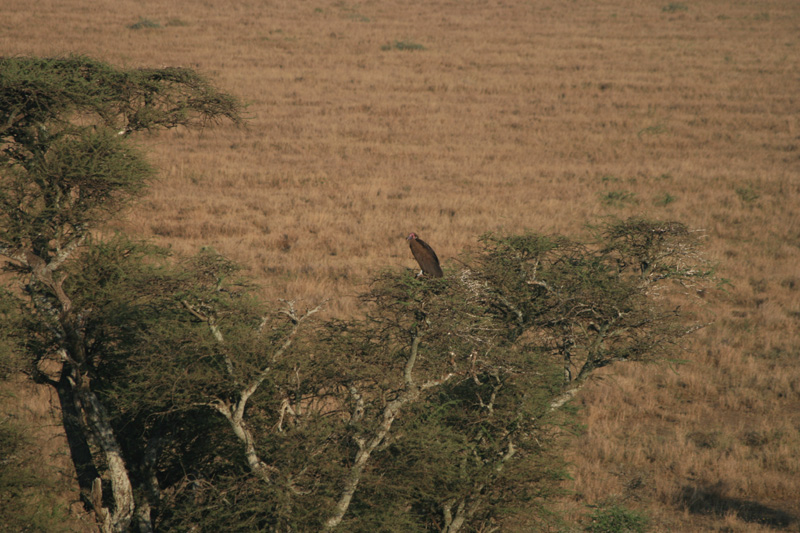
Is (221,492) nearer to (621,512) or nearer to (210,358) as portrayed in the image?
(210,358)

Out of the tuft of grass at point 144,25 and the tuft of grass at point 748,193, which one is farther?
the tuft of grass at point 144,25

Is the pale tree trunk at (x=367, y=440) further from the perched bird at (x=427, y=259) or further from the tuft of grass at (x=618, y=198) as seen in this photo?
the tuft of grass at (x=618, y=198)

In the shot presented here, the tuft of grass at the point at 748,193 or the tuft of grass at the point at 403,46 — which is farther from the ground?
the tuft of grass at the point at 403,46

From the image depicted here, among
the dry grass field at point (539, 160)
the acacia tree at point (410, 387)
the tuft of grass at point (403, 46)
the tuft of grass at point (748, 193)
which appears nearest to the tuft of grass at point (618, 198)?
the dry grass field at point (539, 160)

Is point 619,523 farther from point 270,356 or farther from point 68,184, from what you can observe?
point 68,184

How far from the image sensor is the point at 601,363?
8953 millimetres

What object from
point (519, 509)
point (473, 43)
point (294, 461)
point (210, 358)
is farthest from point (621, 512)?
point (473, 43)

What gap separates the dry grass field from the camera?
14023 millimetres

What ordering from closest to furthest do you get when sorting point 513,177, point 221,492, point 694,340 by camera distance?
point 221,492, point 694,340, point 513,177

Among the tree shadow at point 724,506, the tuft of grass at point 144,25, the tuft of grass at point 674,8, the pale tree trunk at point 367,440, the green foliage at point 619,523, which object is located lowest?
the tree shadow at point 724,506

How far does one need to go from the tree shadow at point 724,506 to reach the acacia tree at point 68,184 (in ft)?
26.8

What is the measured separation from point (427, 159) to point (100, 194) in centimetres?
2429

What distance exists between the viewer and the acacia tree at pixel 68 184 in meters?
8.97

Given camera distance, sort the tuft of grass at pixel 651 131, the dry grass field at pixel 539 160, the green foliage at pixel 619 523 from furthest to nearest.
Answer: the tuft of grass at pixel 651 131
the dry grass field at pixel 539 160
the green foliage at pixel 619 523
